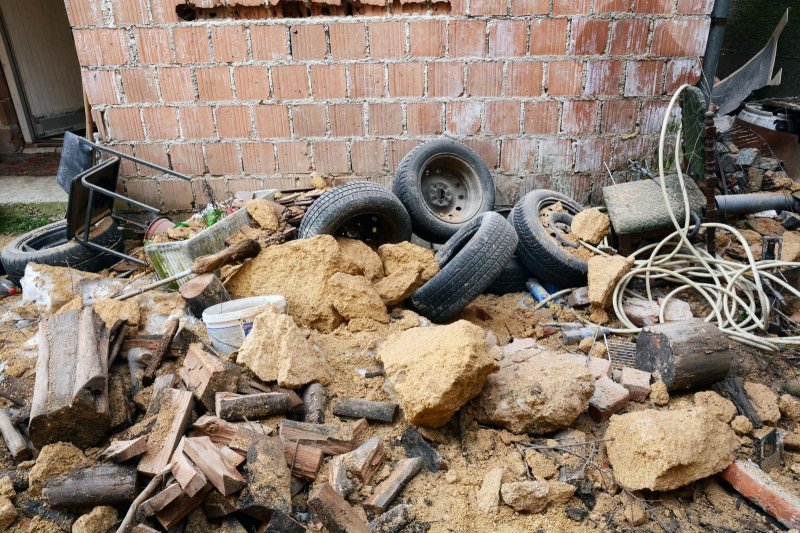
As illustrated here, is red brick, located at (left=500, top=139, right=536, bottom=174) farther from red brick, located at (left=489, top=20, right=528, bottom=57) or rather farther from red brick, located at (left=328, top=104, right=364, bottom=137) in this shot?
red brick, located at (left=328, top=104, right=364, bottom=137)

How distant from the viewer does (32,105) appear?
264 inches

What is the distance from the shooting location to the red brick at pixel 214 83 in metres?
4.33

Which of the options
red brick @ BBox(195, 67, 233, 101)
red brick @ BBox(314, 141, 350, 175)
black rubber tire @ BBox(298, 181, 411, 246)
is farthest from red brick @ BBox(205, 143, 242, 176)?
black rubber tire @ BBox(298, 181, 411, 246)

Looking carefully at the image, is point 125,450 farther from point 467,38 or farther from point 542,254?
point 467,38

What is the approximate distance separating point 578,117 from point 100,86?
4020 millimetres

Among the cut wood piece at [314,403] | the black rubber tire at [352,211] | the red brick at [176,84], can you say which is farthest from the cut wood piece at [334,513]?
the red brick at [176,84]

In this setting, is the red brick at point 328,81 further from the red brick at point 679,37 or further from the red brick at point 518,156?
the red brick at point 679,37

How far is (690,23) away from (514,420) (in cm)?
374

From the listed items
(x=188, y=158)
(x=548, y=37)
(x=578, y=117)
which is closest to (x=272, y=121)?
(x=188, y=158)

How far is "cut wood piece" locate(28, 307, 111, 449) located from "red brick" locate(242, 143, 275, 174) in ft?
7.34

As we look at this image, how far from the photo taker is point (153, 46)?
14.0 feet

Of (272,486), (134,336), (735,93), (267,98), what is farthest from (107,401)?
(735,93)

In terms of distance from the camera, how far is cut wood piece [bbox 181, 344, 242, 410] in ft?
8.28

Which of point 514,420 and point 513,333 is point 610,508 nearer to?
point 514,420
